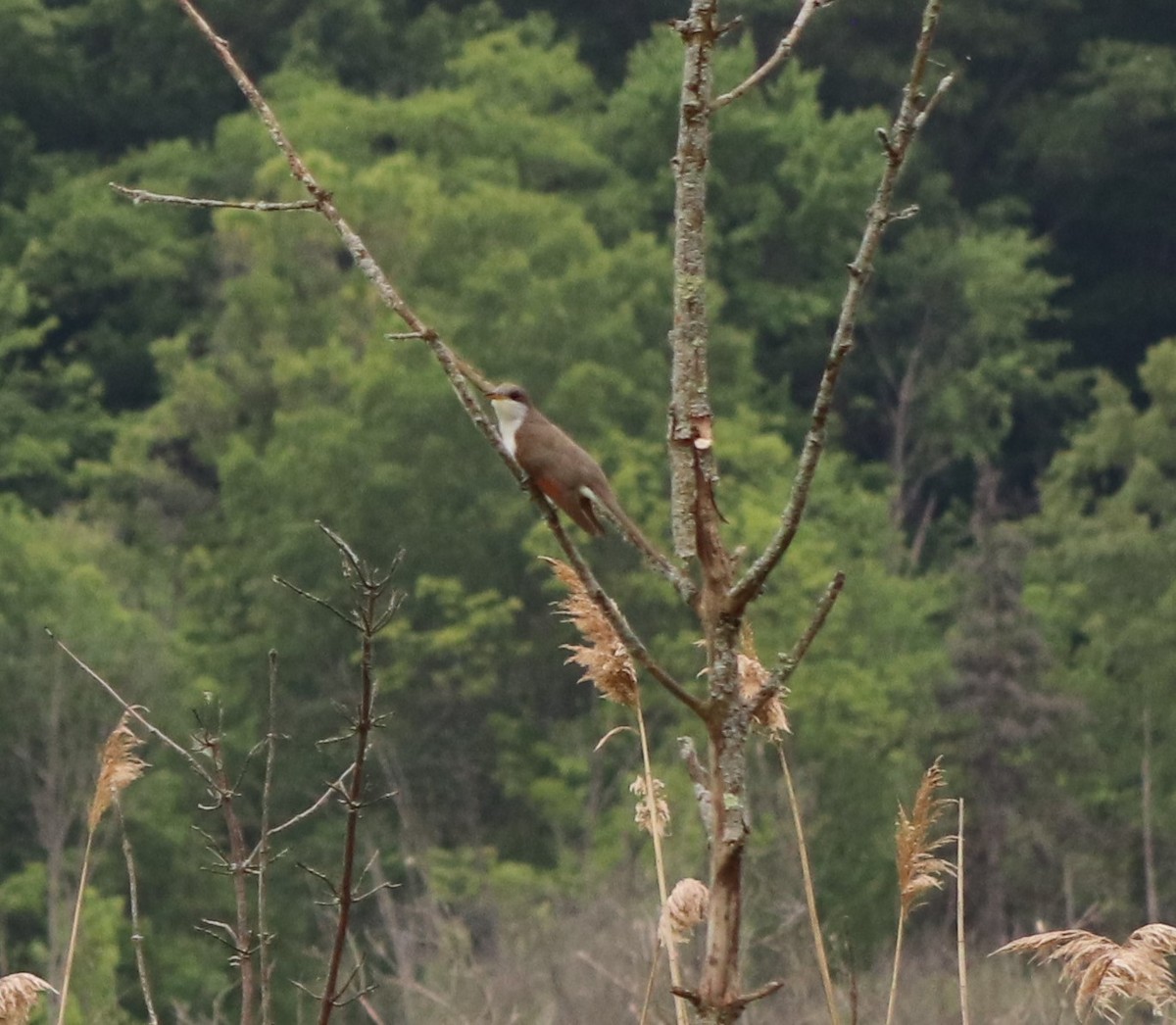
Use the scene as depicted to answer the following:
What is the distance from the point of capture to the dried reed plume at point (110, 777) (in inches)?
129

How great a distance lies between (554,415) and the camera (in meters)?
41.9

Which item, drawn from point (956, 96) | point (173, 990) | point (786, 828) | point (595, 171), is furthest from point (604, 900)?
point (956, 96)

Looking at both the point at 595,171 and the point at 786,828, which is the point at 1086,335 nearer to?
the point at 595,171

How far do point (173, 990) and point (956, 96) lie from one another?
27.6 metres

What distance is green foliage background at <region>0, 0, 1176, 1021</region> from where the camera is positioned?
37188mm

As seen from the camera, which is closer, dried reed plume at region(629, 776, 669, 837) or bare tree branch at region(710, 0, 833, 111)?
bare tree branch at region(710, 0, 833, 111)

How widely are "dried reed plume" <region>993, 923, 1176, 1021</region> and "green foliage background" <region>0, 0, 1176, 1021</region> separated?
25.3 metres

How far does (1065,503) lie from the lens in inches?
1725

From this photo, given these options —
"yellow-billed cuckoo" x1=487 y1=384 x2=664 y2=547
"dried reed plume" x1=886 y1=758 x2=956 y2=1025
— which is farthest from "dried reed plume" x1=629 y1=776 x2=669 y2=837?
"yellow-billed cuckoo" x1=487 y1=384 x2=664 y2=547

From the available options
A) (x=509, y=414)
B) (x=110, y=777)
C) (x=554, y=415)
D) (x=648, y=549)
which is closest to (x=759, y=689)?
(x=648, y=549)

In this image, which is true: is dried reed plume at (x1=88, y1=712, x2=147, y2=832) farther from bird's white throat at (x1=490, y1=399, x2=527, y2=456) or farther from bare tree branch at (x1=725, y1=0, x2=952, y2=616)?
bird's white throat at (x1=490, y1=399, x2=527, y2=456)

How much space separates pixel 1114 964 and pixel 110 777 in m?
1.36

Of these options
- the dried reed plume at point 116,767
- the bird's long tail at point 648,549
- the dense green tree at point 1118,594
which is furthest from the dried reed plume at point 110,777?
the dense green tree at point 1118,594

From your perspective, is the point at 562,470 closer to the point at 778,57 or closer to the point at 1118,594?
the point at 778,57
